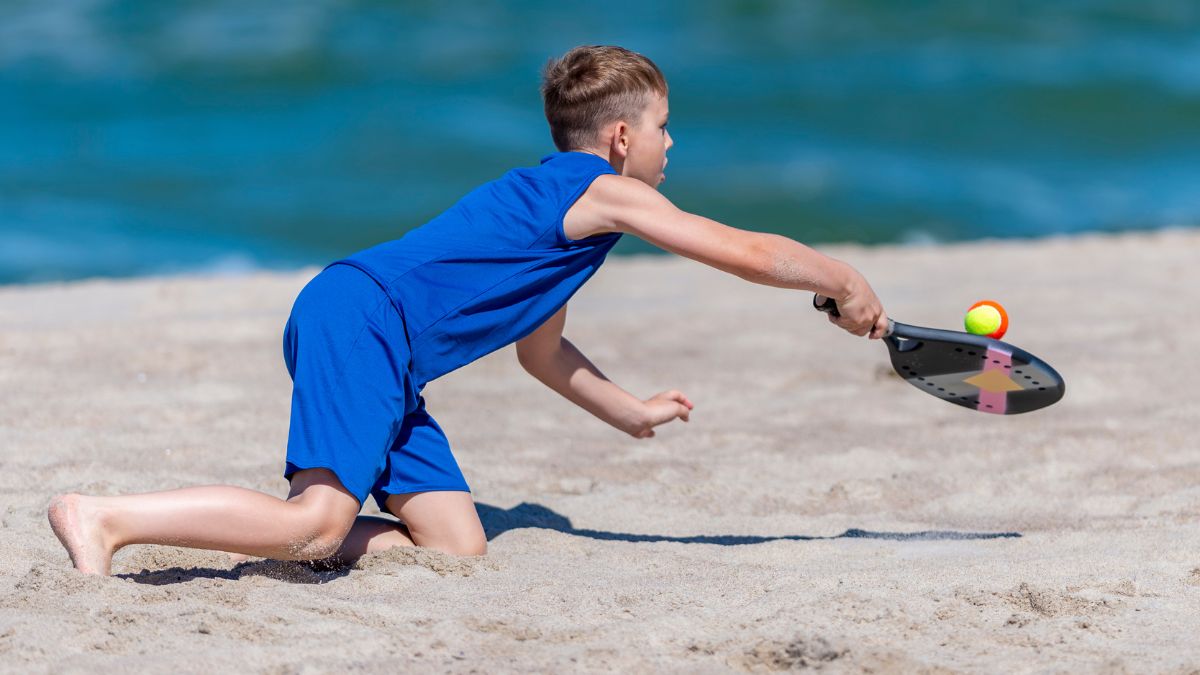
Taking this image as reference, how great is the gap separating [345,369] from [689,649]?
2.86 ft

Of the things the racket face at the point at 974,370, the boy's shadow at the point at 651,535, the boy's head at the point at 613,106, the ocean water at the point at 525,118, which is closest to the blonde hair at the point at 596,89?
the boy's head at the point at 613,106

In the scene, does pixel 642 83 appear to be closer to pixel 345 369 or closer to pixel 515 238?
pixel 515 238

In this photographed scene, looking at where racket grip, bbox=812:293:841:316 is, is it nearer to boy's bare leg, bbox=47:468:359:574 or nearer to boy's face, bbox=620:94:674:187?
boy's face, bbox=620:94:674:187

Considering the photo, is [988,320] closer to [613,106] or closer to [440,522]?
[613,106]

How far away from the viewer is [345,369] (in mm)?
2543

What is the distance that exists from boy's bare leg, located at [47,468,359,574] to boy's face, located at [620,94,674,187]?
0.92 meters

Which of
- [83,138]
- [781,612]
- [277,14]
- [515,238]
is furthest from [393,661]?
[277,14]

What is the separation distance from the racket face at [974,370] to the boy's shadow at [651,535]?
0.98 ft

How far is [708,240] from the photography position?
103 inches

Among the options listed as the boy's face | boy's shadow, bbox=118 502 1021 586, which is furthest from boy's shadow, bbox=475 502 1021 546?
the boy's face

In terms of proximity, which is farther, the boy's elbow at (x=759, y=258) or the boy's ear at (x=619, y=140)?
the boy's ear at (x=619, y=140)

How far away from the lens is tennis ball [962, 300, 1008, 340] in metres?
3.11

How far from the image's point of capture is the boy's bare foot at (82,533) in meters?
2.38

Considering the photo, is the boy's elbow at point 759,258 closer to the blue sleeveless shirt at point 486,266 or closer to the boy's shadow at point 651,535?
the blue sleeveless shirt at point 486,266
